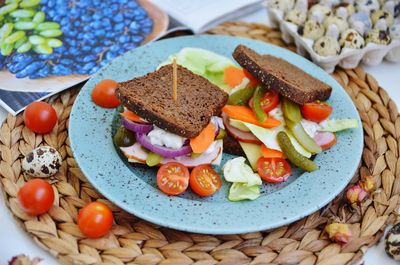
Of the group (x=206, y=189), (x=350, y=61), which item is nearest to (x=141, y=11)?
(x=350, y=61)

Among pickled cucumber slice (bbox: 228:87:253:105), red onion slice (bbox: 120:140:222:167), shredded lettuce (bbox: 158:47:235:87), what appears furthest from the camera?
shredded lettuce (bbox: 158:47:235:87)

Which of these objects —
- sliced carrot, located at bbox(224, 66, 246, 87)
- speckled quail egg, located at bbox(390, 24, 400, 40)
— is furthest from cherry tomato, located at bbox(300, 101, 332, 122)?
speckled quail egg, located at bbox(390, 24, 400, 40)

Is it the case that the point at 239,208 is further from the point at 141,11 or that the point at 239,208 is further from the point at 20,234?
the point at 141,11

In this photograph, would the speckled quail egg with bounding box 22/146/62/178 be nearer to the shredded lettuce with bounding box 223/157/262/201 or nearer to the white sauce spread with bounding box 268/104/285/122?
the shredded lettuce with bounding box 223/157/262/201

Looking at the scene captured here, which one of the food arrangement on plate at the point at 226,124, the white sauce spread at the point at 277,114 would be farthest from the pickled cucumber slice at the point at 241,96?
the white sauce spread at the point at 277,114

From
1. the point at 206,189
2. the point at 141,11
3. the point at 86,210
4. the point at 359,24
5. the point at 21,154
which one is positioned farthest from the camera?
the point at 141,11

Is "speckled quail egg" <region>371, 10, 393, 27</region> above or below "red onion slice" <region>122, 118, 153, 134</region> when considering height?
above

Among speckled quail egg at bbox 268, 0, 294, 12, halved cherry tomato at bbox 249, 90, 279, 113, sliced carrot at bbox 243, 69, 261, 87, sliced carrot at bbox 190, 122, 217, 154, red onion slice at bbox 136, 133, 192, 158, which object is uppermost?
speckled quail egg at bbox 268, 0, 294, 12

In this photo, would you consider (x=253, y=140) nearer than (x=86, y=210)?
No
